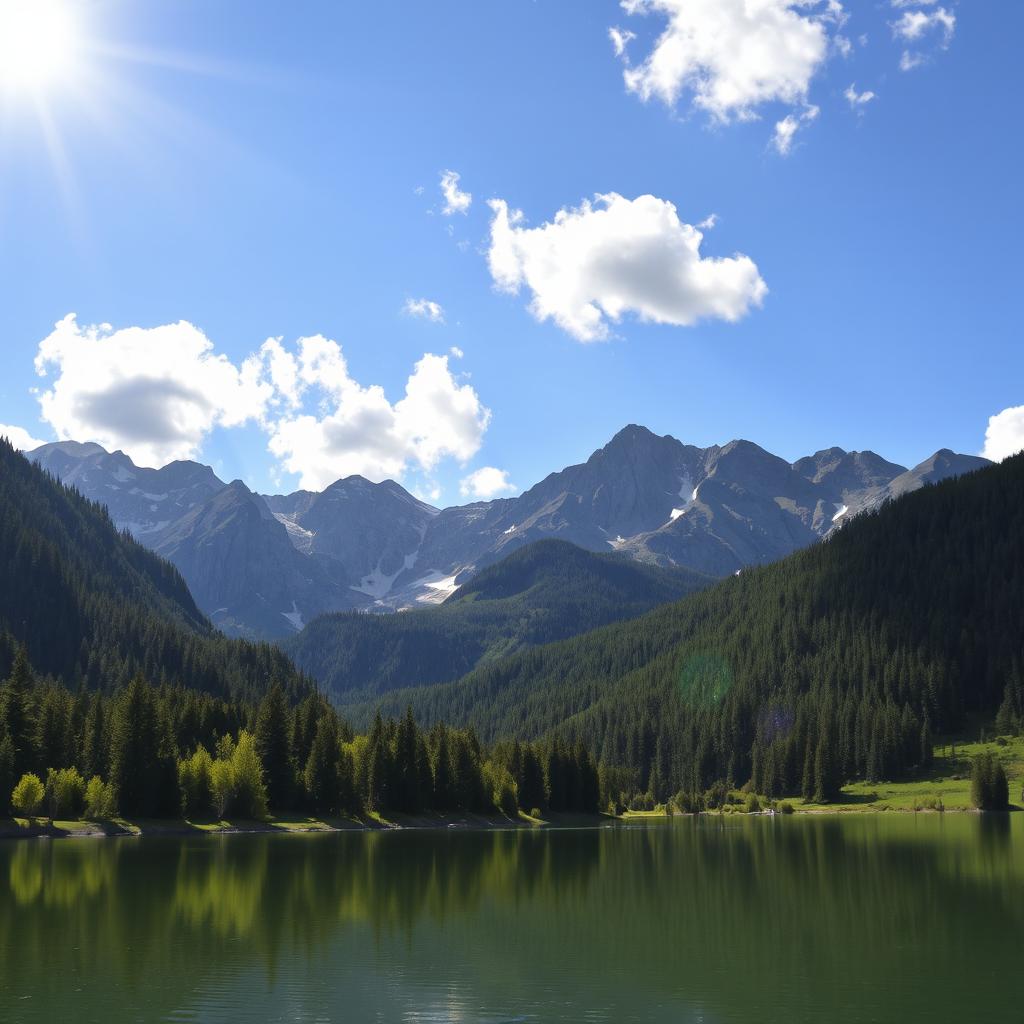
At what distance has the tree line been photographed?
405 feet

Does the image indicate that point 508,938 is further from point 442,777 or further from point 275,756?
point 442,777

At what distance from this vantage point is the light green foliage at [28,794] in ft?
367

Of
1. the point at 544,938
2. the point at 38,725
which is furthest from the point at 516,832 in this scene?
the point at 544,938

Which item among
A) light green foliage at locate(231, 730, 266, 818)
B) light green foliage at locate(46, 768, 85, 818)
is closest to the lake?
light green foliage at locate(46, 768, 85, 818)

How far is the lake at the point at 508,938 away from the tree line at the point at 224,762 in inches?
1132

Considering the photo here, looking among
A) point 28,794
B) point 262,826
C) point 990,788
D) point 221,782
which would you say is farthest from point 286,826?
point 990,788

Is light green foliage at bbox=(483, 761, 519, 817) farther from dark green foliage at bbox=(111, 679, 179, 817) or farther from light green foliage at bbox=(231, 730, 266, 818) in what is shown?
dark green foliage at bbox=(111, 679, 179, 817)

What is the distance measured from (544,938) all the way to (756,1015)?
18.0 meters

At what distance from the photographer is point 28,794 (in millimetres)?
112500

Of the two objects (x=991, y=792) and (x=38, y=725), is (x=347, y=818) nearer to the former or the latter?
(x=38, y=725)

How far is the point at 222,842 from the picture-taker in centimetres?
11144

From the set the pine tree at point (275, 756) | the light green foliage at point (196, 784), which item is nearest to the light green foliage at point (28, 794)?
the light green foliage at point (196, 784)

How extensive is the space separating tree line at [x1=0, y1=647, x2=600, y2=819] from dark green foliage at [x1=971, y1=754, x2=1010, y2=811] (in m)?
76.1

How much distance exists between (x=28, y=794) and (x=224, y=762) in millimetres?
24856
